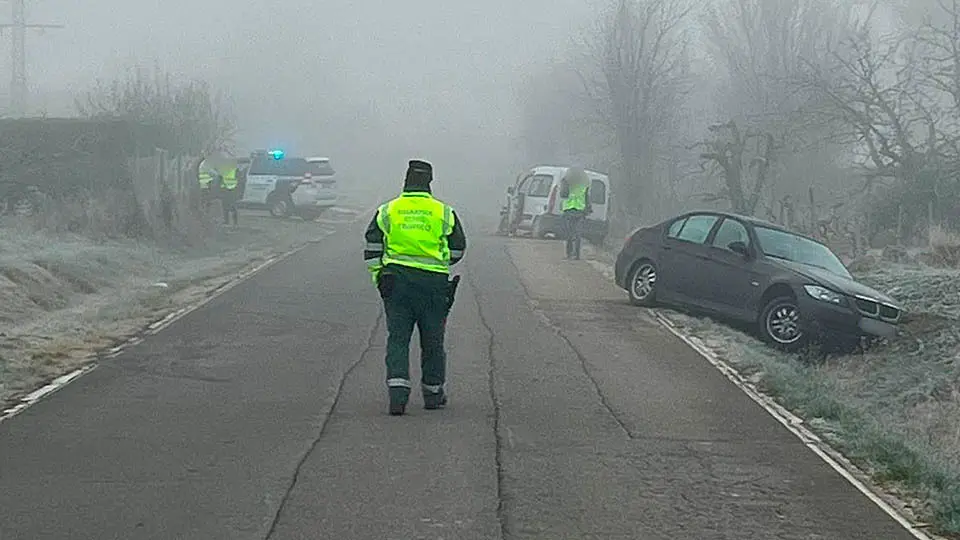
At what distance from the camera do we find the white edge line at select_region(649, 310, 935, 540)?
7.83 meters

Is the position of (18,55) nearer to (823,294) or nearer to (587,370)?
(823,294)

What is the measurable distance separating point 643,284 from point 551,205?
49.6ft

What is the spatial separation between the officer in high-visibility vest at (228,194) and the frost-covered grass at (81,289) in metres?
4.71

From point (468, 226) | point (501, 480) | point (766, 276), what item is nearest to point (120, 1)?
point (468, 226)

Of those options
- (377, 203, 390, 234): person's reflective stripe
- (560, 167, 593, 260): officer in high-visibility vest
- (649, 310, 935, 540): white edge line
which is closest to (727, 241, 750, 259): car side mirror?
(649, 310, 935, 540): white edge line

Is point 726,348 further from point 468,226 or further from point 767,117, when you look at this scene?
point 468,226

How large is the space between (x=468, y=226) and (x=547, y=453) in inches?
1411

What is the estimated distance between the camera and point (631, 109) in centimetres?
4453

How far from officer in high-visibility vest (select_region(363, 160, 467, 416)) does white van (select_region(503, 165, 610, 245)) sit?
2314 cm

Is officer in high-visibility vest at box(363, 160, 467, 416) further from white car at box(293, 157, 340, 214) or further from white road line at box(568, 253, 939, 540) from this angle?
white car at box(293, 157, 340, 214)

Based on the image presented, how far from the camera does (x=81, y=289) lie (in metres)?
19.5

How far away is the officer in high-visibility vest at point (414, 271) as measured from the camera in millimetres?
10250

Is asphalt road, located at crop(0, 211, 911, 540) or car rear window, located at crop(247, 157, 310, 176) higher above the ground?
car rear window, located at crop(247, 157, 310, 176)

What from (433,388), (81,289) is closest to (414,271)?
(433,388)
